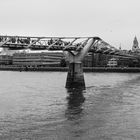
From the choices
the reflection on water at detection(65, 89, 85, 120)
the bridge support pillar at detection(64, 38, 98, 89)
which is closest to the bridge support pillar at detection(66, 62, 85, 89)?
the bridge support pillar at detection(64, 38, 98, 89)

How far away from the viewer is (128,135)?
2952 cm

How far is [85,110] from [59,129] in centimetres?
1013

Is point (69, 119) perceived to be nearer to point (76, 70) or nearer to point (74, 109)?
point (74, 109)

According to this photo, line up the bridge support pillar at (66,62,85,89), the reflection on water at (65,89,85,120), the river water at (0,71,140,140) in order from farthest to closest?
the bridge support pillar at (66,62,85,89) → the reflection on water at (65,89,85,120) → the river water at (0,71,140,140)

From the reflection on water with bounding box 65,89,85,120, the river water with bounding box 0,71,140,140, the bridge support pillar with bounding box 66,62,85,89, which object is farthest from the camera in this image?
the bridge support pillar with bounding box 66,62,85,89

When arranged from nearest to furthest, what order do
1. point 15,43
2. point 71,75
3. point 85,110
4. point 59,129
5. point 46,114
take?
1. point 59,129
2. point 46,114
3. point 85,110
4. point 15,43
5. point 71,75

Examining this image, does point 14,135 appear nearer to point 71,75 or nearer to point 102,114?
point 102,114

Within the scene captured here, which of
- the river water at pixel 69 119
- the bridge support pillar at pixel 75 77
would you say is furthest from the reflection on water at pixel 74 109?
the bridge support pillar at pixel 75 77

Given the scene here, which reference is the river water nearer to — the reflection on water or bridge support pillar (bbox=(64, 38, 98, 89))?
the reflection on water

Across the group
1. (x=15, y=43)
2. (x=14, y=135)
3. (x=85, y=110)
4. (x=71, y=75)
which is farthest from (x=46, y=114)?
(x=71, y=75)

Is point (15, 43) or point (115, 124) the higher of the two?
point (15, 43)

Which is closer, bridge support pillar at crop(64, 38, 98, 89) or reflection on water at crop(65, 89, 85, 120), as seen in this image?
reflection on water at crop(65, 89, 85, 120)

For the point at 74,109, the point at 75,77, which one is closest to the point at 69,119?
the point at 74,109

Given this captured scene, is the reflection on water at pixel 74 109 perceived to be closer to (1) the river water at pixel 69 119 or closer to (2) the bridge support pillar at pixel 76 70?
(1) the river water at pixel 69 119
